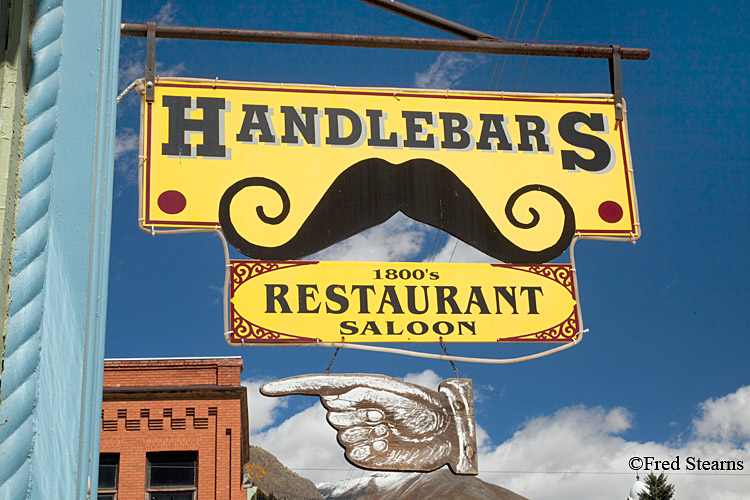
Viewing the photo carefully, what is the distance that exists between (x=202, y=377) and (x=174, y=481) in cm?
229

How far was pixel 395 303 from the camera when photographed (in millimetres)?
4648

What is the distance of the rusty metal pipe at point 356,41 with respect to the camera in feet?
16.1

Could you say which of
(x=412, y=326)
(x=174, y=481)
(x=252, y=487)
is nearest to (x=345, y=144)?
(x=412, y=326)

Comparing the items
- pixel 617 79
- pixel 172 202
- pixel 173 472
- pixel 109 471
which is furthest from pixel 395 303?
pixel 109 471

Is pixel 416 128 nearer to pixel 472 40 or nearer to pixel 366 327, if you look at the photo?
pixel 472 40

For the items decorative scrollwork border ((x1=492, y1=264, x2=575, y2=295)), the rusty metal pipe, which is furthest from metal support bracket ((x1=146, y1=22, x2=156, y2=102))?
decorative scrollwork border ((x1=492, y1=264, x2=575, y2=295))

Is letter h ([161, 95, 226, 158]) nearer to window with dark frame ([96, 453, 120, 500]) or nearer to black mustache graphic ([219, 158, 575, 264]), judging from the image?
black mustache graphic ([219, 158, 575, 264])

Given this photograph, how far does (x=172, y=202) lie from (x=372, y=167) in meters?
1.04

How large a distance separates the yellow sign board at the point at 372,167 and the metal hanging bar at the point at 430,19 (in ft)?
1.06

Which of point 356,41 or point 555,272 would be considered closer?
point 555,272

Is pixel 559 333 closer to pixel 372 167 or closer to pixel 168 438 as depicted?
pixel 372 167

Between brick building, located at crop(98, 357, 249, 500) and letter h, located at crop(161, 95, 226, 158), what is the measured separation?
53.5 feet

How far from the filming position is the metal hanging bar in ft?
17.0

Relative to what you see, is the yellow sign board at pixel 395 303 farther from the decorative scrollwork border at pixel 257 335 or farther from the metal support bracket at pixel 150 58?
the metal support bracket at pixel 150 58
